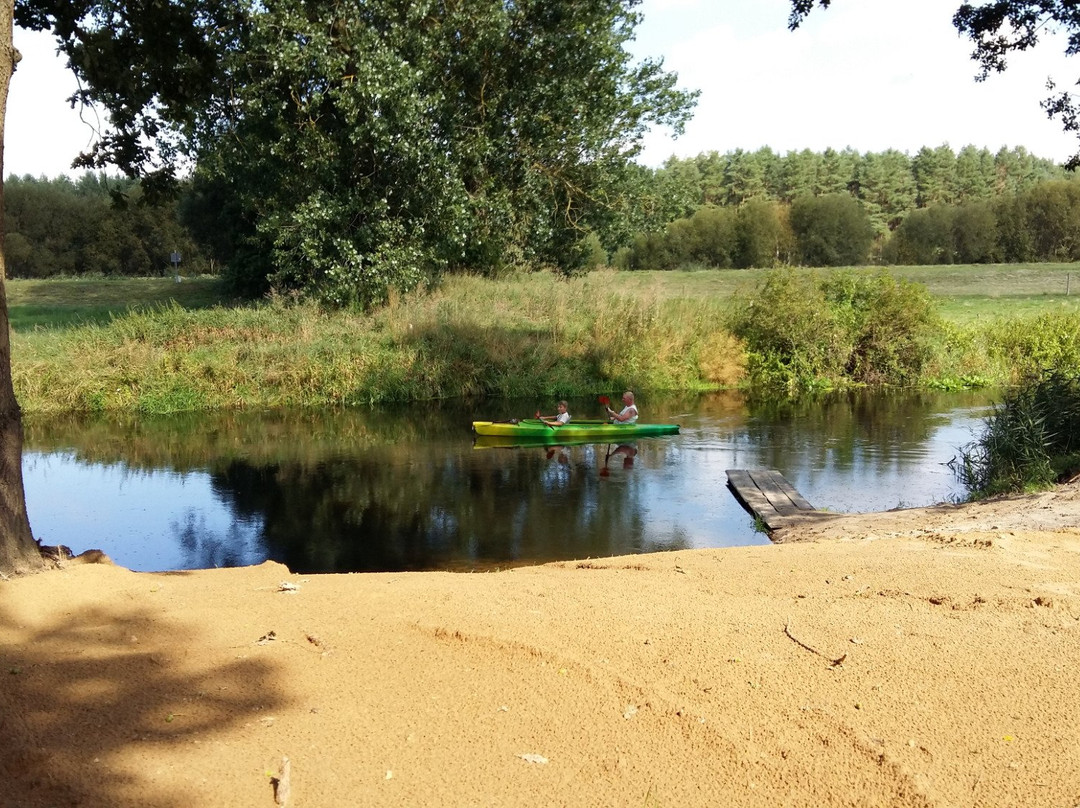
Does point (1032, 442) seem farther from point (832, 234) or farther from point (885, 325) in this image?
point (832, 234)

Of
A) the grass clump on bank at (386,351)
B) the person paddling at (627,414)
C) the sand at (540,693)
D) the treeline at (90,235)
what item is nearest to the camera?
the sand at (540,693)

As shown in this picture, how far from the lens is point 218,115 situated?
2388 centimetres

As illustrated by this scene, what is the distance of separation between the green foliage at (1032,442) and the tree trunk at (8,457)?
9.87m

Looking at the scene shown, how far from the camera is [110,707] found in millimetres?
3848

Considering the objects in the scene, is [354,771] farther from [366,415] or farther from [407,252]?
[407,252]

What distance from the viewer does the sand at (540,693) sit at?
11.5ft

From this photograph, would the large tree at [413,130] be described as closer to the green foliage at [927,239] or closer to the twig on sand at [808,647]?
the twig on sand at [808,647]

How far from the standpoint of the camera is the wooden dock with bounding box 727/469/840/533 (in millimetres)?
11008

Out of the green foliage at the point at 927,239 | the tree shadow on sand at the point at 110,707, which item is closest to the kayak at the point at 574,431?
the tree shadow on sand at the point at 110,707

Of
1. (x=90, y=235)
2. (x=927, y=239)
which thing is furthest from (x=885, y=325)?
(x=90, y=235)

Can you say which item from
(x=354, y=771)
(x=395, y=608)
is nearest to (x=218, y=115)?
(x=395, y=608)

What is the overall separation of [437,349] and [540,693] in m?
19.8

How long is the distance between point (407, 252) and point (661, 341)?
707 centimetres

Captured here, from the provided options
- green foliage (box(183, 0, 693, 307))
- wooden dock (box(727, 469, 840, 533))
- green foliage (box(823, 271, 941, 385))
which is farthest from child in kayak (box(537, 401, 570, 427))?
green foliage (box(823, 271, 941, 385))
